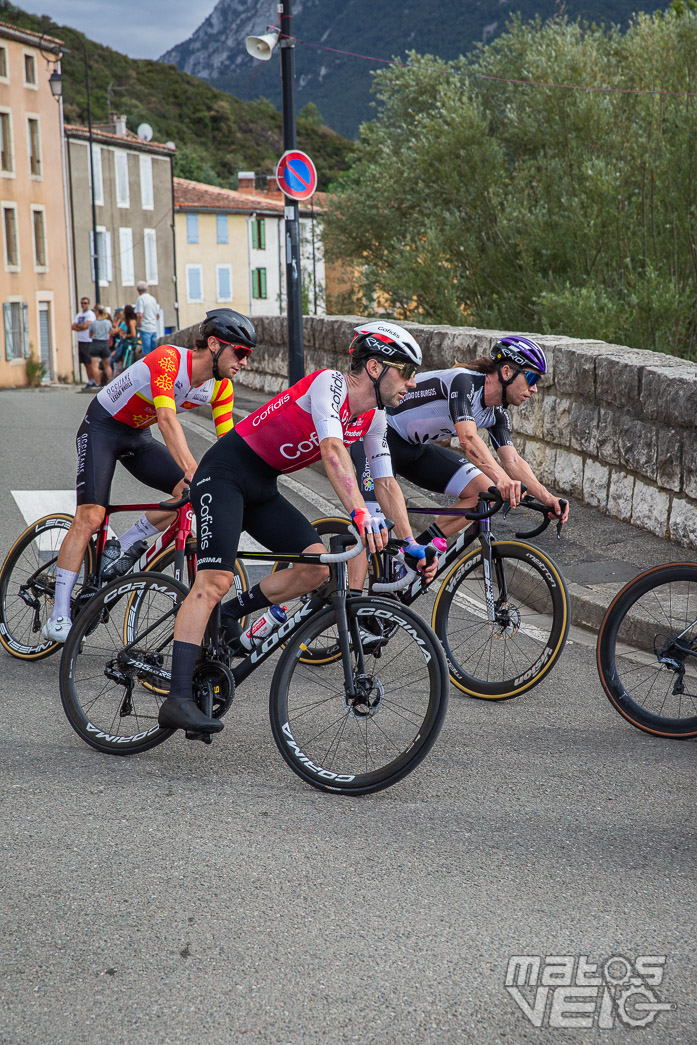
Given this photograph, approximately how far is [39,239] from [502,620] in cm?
4526

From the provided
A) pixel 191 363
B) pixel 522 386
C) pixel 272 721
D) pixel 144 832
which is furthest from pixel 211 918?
pixel 522 386

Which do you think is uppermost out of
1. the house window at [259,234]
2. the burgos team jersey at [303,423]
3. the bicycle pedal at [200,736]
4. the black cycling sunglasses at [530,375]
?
the house window at [259,234]

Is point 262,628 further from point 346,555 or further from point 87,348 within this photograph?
point 87,348

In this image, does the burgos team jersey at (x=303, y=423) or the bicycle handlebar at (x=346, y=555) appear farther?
the burgos team jersey at (x=303, y=423)

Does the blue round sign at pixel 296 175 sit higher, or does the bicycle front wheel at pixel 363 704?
the blue round sign at pixel 296 175

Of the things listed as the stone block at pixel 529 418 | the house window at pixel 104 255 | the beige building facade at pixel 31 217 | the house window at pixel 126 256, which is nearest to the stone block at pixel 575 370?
the stone block at pixel 529 418

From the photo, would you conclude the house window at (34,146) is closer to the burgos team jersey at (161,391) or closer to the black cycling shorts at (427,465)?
the burgos team jersey at (161,391)

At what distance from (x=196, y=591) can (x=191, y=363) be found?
1.43 m

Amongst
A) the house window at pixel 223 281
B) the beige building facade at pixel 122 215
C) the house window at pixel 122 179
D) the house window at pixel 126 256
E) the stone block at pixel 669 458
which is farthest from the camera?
the house window at pixel 223 281

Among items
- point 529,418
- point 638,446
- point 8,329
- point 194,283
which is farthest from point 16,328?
point 638,446

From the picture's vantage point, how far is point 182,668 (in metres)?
4.42

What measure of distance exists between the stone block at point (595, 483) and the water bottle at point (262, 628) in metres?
4.98

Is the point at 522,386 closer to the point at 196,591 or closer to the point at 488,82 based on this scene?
the point at 196,591

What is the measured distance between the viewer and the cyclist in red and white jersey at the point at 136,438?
541 centimetres
